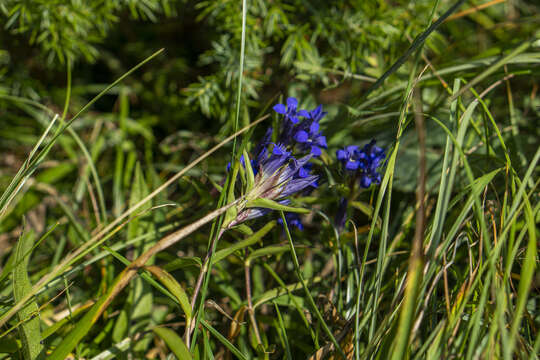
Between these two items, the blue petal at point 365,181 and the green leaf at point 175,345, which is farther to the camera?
the blue petal at point 365,181

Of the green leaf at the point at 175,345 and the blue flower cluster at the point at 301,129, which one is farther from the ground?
the blue flower cluster at the point at 301,129

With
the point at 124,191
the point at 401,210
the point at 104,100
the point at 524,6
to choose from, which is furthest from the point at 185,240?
the point at 524,6

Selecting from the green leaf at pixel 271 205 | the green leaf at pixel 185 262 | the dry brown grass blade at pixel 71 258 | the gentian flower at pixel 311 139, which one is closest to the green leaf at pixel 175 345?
the green leaf at pixel 185 262

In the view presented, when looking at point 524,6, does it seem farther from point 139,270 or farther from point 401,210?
point 139,270

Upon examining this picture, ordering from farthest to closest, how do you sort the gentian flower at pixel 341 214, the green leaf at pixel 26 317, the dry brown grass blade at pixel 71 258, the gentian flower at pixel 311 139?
1. the gentian flower at pixel 341 214
2. the gentian flower at pixel 311 139
3. the green leaf at pixel 26 317
4. the dry brown grass blade at pixel 71 258

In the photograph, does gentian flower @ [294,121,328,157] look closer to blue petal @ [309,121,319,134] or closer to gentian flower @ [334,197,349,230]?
blue petal @ [309,121,319,134]

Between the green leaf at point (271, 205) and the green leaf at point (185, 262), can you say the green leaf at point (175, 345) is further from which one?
the green leaf at point (271, 205)

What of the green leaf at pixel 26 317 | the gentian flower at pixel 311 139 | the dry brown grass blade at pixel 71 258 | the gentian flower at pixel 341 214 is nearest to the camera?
the dry brown grass blade at pixel 71 258
